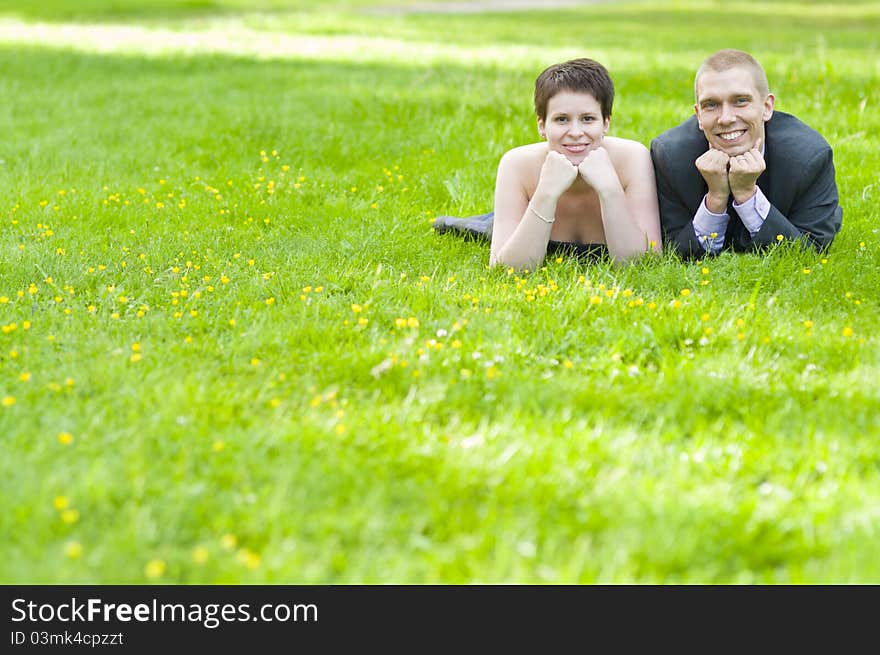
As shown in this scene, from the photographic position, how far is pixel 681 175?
5121 millimetres

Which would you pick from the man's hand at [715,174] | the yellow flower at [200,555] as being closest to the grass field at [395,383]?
the yellow flower at [200,555]

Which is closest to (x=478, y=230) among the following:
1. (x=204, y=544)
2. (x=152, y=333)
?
(x=152, y=333)

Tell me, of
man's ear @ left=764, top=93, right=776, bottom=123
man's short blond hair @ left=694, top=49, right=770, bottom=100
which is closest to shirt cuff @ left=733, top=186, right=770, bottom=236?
man's ear @ left=764, top=93, right=776, bottom=123

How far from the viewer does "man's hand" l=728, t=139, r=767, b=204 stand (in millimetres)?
4738

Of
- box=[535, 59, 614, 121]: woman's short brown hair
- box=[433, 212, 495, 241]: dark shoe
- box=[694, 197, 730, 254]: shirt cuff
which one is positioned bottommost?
box=[433, 212, 495, 241]: dark shoe

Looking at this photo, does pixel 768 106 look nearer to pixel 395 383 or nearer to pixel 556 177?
pixel 556 177

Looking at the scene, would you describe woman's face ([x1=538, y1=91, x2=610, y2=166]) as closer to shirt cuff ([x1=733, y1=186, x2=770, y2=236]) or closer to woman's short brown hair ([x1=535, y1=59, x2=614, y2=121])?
woman's short brown hair ([x1=535, y1=59, x2=614, y2=121])

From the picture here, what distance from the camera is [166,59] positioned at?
42.3ft

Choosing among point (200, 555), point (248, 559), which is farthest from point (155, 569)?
point (248, 559)

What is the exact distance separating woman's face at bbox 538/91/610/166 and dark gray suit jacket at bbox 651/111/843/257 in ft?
1.24

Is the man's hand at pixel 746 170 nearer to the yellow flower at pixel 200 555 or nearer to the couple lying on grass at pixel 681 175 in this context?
the couple lying on grass at pixel 681 175
